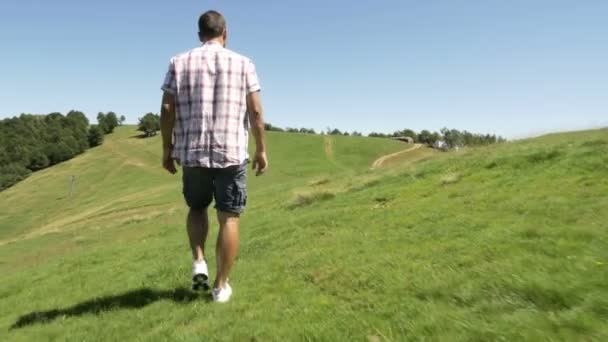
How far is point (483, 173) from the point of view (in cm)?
1159

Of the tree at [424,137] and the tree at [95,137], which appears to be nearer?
the tree at [424,137]

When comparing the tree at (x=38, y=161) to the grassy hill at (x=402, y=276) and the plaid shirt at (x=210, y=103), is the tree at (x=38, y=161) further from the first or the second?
the plaid shirt at (x=210, y=103)

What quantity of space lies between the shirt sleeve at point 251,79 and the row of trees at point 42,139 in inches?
4761

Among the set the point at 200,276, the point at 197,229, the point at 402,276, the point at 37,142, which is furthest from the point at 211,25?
the point at 37,142

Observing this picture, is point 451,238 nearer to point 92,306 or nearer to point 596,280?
point 596,280

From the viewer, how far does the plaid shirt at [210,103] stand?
5.04 metres

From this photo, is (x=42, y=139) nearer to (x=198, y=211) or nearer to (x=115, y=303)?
(x=115, y=303)

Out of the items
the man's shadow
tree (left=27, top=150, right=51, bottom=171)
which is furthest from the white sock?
tree (left=27, top=150, right=51, bottom=171)

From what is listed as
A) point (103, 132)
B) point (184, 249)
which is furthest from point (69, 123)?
point (184, 249)

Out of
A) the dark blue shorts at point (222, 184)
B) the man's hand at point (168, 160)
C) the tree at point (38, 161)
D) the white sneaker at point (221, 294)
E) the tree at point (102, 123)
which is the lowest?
the tree at point (38, 161)

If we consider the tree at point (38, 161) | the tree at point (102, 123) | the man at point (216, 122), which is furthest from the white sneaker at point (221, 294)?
the tree at point (102, 123)

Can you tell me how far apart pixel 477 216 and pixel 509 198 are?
1.22 metres

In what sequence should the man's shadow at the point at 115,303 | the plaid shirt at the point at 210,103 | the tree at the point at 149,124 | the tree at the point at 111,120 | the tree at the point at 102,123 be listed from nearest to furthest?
the plaid shirt at the point at 210,103 < the man's shadow at the point at 115,303 < the tree at the point at 149,124 < the tree at the point at 102,123 < the tree at the point at 111,120

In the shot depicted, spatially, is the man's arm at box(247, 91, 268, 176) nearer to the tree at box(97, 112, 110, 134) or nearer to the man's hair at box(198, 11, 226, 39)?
the man's hair at box(198, 11, 226, 39)
